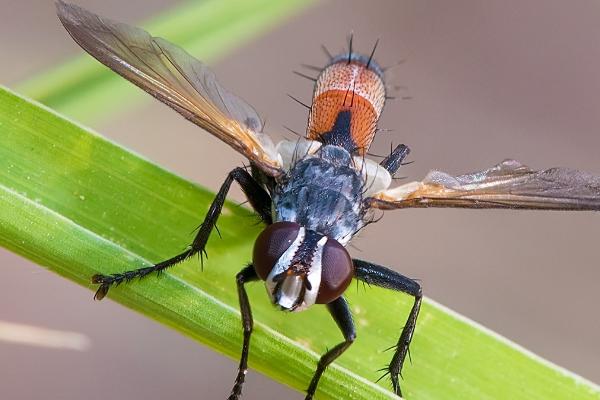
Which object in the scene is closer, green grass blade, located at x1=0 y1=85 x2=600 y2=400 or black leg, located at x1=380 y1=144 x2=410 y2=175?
green grass blade, located at x1=0 y1=85 x2=600 y2=400

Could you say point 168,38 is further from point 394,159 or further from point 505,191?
point 505,191

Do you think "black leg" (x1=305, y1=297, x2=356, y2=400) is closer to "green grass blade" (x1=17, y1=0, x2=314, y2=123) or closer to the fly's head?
the fly's head

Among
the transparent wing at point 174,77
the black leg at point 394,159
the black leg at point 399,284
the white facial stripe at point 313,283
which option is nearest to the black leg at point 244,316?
the white facial stripe at point 313,283

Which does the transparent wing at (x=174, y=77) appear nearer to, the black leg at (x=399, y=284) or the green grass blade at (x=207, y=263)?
the green grass blade at (x=207, y=263)

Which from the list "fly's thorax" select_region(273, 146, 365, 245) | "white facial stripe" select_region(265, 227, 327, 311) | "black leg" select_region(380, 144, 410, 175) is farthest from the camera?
"black leg" select_region(380, 144, 410, 175)

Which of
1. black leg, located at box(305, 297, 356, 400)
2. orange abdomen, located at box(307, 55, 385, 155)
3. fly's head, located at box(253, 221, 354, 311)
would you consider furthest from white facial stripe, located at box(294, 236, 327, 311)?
orange abdomen, located at box(307, 55, 385, 155)

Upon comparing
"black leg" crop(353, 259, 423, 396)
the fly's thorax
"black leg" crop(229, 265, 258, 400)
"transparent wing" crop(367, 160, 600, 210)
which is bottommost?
"black leg" crop(229, 265, 258, 400)
